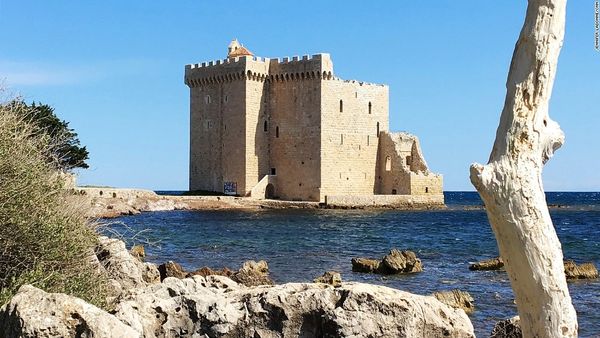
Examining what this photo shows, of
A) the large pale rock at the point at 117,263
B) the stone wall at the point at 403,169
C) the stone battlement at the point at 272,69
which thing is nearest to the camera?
the large pale rock at the point at 117,263

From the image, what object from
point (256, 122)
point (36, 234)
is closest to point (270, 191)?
point (256, 122)

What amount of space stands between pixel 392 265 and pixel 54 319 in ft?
35.1

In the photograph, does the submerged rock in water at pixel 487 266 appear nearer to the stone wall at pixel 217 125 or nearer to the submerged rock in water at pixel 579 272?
the submerged rock in water at pixel 579 272

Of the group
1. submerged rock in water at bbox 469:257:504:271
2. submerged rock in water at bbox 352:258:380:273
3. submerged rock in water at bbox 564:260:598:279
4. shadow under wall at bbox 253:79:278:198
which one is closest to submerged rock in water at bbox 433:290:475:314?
submerged rock in water at bbox 564:260:598:279

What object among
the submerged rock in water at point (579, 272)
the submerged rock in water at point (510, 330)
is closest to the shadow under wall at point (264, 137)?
the submerged rock in water at point (579, 272)

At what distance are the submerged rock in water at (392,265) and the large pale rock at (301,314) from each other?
904 cm

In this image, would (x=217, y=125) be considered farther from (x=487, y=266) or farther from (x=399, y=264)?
(x=399, y=264)

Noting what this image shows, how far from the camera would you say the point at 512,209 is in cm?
367

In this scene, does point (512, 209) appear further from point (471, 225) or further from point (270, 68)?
point (270, 68)

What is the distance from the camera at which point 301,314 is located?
5297 mm

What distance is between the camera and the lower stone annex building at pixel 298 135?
39.5 metres

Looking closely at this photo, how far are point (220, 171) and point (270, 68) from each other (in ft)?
21.5

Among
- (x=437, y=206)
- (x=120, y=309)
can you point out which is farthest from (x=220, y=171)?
(x=120, y=309)

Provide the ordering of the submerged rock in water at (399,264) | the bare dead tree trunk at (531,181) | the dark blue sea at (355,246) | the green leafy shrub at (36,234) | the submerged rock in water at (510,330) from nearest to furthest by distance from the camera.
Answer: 1. the bare dead tree trunk at (531,181)
2. the green leafy shrub at (36,234)
3. the submerged rock in water at (510,330)
4. the dark blue sea at (355,246)
5. the submerged rock in water at (399,264)
